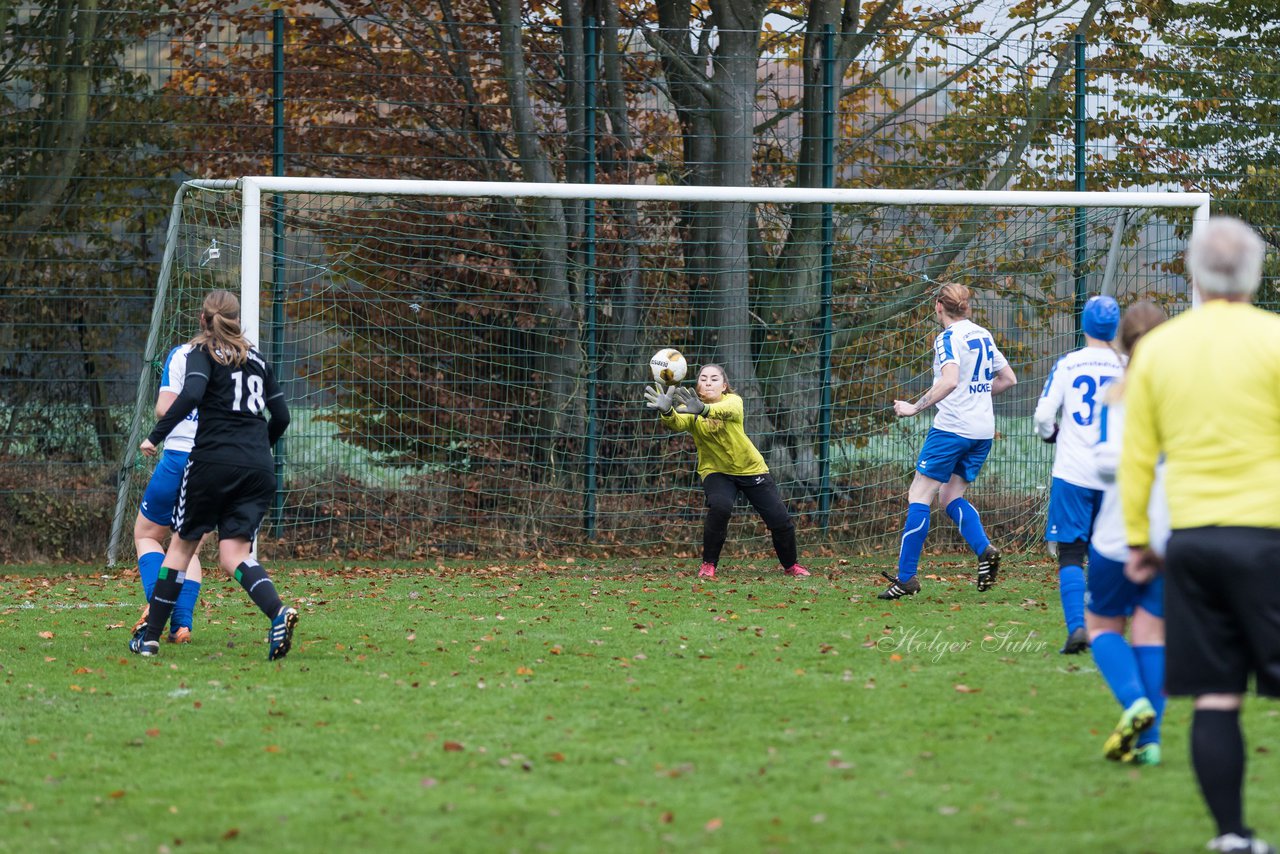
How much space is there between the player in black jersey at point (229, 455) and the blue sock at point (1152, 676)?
12.6 ft

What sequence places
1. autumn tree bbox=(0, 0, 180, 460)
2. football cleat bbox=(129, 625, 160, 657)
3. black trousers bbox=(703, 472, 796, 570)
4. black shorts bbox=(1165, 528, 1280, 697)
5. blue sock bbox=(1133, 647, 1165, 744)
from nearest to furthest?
1. black shorts bbox=(1165, 528, 1280, 697)
2. blue sock bbox=(1133, 647, 1165, 744)
3. football cleat bbox=(129, 625, 160, 657)
4. black trousers bbox=(703, 472, 796, 570)
5. autumn tree bbox=(0, 0, 180, 460)

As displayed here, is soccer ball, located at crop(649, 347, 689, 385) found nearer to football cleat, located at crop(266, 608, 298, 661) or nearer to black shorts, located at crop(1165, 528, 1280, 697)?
football cleat, located at crop(266, 608, 298, 661)

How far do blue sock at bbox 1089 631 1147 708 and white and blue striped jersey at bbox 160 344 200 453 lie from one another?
13.9 ft

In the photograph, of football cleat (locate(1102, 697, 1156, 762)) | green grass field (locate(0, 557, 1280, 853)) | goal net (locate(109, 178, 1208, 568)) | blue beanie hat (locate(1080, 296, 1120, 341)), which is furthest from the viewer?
goal net (locate(109, 178, 1208, 568))

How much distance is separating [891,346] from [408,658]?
6388mm

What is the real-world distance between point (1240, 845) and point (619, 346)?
8.83m

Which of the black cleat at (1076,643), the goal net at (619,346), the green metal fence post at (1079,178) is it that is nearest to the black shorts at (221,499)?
the black cleat at (1076,643)

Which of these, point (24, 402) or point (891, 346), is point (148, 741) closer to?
point (24, 402)

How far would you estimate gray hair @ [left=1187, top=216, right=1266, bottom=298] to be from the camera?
148 inches

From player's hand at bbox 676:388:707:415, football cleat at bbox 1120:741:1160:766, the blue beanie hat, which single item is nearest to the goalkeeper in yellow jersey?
player's hand at bbox 676:388:707:415

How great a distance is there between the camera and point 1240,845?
3.65m

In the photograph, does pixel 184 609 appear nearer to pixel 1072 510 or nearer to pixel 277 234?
pixel 1072 510

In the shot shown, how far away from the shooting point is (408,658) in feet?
22.6

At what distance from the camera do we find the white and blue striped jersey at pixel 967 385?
28.1ft
